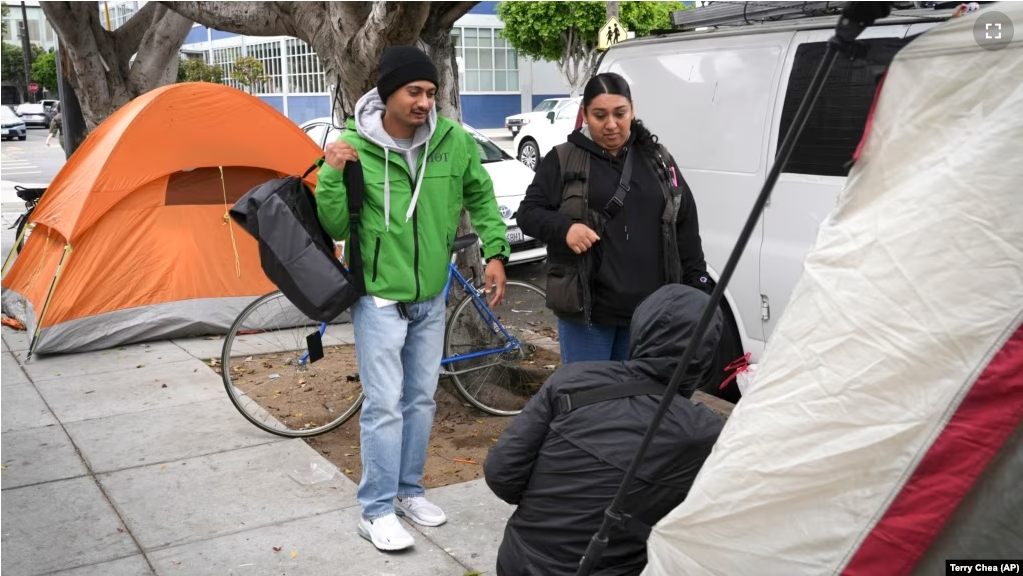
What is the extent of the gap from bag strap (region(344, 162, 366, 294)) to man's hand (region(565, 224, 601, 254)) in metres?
0.81

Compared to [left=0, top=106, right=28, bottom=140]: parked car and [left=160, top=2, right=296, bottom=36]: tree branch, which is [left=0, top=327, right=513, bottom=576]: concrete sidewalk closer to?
[left=160, top=2, right=296, bottom=36]: tree branch

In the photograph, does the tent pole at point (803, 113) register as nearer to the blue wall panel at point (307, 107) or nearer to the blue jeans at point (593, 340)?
the blue jeans at point (593, 340)

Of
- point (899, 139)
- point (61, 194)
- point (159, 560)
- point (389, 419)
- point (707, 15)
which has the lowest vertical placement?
point (159, 560)

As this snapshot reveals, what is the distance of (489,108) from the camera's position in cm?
4759

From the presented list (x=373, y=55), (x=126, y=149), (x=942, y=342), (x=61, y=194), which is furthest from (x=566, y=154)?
(x=61, y=194)

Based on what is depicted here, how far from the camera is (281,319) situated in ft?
18.2

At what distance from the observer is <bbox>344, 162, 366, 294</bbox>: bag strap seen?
152 inches

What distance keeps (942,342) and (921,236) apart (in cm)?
18

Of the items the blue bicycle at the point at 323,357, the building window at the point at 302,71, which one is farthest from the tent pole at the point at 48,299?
the building window at the point at 302,71

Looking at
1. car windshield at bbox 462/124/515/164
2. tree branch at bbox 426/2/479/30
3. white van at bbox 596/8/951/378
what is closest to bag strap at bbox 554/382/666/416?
white van at bbox 596/8/951/378

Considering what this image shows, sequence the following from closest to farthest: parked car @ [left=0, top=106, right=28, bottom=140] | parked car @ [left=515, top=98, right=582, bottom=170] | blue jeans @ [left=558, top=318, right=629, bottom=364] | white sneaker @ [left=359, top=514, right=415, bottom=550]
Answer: white sneaker @ [left=359, top=514, right=415, bottom=550], blue jeans @ [left=558, top=318, right=629, bottom=364], parked car @ [left=515, top=98, right=582, bottom=170], parked car @ [left=0, top=106, right=28, bottom=140]

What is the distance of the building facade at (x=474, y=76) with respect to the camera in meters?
45.5

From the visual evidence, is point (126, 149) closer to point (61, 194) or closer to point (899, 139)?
point (61, 194)

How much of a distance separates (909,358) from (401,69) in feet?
8.58
